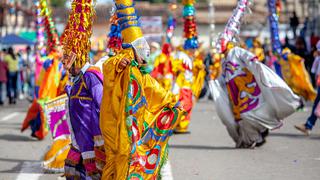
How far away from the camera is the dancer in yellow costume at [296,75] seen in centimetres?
2020

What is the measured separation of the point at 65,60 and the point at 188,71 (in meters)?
7.72

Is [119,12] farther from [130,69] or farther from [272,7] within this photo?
[272,7]

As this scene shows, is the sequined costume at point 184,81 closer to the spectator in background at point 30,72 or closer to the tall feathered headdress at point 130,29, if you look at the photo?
the tall feathered headdress at point 130,29

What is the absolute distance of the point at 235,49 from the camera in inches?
535

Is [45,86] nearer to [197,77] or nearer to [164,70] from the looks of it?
[164,70]

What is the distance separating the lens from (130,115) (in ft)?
25.1

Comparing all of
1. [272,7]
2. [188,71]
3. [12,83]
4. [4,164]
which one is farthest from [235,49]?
[12,83]

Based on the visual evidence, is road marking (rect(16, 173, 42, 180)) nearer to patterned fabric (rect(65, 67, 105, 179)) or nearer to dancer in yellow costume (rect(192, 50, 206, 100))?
patterned fabric (rect(65, 67, 105, 179))

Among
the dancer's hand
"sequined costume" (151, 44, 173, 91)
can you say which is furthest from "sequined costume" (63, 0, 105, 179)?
"sequined costume" (151, 44, 173, 91)

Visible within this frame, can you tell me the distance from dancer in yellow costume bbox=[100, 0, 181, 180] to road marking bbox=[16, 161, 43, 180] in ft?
9.95

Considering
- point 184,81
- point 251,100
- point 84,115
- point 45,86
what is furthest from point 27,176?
point 184,81

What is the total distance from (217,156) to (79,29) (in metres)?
4.27

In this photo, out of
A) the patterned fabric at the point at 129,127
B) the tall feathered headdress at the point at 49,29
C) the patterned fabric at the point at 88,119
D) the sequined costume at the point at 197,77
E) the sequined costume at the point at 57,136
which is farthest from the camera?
the sequined costume at the point at 197,77

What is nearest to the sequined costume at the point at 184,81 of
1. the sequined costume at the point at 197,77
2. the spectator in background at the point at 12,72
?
the sequined costume at the point at 197,77
